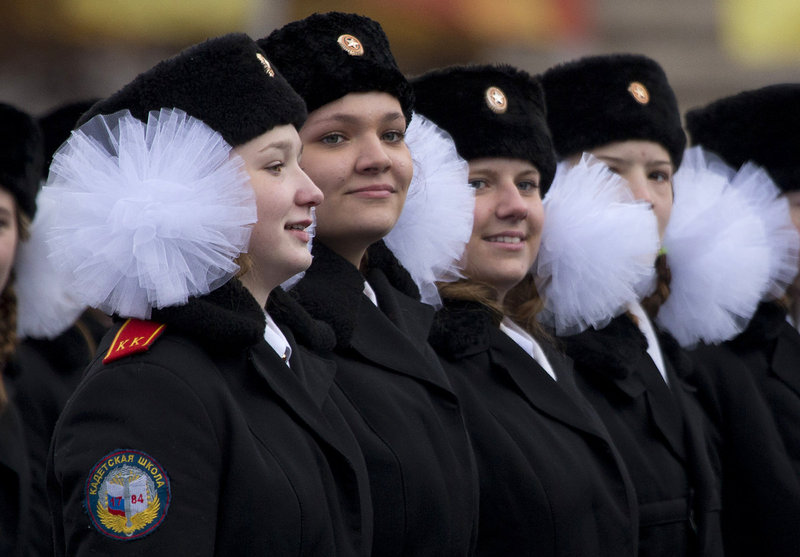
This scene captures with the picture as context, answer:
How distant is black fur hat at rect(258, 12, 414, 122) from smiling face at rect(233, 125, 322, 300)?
43 centimetres

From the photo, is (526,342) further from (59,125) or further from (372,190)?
(59,125)

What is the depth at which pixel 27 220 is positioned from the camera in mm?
4707

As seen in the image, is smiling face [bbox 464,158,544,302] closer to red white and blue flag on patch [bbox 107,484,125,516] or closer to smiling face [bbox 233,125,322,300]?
smiling face [bbox 233,125,322,300]

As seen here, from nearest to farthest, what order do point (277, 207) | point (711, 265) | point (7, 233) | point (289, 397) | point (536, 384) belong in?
point (289, 397) → point (277, 207) → point (536, 384) → point (7, 233) → point (711, 265)

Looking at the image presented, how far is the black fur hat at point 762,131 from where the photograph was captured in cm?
531

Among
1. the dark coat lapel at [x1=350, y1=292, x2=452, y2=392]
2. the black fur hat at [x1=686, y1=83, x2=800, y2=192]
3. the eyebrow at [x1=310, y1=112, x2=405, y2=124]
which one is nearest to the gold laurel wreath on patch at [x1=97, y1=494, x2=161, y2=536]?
the dark coat lapel at [x1=350, y1=292, x2=452, y2=392]

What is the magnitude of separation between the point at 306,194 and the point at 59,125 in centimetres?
232

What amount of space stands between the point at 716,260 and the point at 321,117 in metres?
1.92

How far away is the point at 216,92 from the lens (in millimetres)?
2986

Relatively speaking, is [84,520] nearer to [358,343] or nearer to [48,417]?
[358,343]

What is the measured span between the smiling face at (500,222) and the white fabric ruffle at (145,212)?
1353 mm

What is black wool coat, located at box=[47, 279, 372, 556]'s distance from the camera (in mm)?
2604

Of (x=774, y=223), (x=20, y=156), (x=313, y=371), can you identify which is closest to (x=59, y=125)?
(x=20, y=156)

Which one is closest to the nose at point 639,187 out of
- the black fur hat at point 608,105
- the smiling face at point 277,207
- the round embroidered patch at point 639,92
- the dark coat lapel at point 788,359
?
the black fur hat at point 608,105
